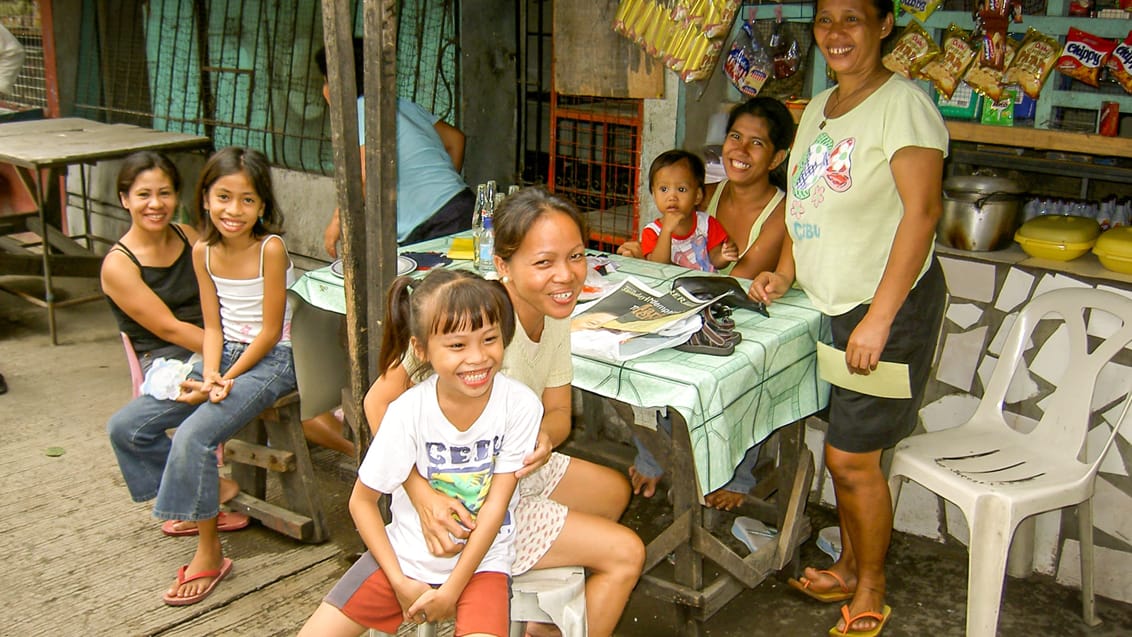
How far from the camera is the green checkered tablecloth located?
2605 mm

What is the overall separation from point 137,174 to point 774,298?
2316mm

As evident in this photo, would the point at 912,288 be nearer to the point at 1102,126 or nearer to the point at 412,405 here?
the point at 1102,126

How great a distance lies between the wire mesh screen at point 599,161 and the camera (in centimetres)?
504

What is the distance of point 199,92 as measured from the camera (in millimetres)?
7148

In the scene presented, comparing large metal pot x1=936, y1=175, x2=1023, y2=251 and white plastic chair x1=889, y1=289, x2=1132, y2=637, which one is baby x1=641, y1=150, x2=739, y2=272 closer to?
large metal pot x1=936, y1=175, x2=1023, y2=251

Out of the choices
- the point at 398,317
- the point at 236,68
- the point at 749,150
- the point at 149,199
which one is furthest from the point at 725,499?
the point at 236,68

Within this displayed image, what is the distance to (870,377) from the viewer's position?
2.99 metres

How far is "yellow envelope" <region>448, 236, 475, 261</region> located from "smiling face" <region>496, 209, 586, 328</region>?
1.17m

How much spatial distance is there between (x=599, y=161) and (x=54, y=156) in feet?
10.2

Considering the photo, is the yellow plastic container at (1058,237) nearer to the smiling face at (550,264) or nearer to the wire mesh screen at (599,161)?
the smiling face at (550,264)

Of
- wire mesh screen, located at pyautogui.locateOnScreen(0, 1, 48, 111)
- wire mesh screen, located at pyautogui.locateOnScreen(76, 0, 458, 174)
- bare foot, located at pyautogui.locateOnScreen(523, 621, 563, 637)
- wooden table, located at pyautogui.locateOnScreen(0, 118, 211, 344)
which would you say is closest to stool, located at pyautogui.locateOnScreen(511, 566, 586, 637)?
bare foot, located at pyautogui.locateOnScreen(523, 621, 563, 637)

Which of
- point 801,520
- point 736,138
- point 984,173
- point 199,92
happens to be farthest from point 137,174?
point 199,92

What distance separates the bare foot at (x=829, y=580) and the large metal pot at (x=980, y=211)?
1.24 meters

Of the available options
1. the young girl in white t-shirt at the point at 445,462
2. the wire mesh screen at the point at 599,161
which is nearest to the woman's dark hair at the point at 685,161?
the wire mesh screen at the point at 599,161
